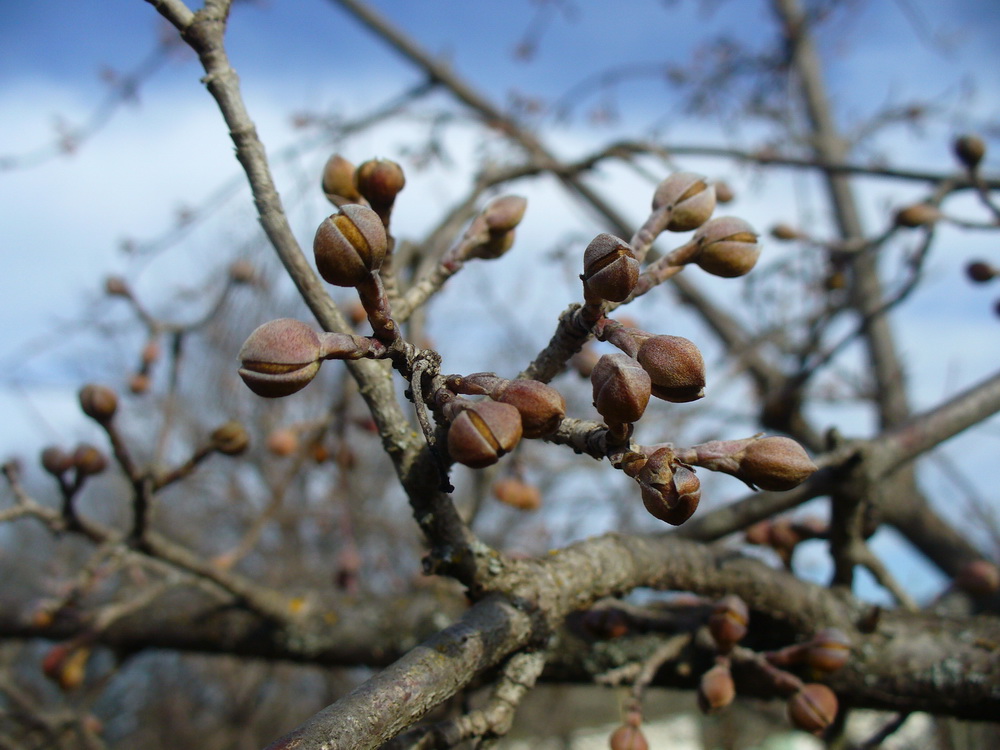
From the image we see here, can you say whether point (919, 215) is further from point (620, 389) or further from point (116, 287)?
point (116, 287)

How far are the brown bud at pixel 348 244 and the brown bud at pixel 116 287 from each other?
94.5 inches

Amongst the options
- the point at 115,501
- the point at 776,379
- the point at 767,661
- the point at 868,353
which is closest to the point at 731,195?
the point at 767,661

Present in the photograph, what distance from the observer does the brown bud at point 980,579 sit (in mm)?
2053

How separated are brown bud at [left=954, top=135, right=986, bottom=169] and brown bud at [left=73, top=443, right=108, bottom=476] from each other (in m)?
2.87

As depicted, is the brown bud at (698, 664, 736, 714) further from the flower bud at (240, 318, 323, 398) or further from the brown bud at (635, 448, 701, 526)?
the flower bud at (240, 318, 323, 398)

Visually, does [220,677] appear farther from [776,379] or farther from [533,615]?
[533,615]

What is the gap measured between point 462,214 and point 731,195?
131cm

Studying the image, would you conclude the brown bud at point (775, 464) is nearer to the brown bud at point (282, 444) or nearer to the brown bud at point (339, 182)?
the brown bud at point (339, 182)

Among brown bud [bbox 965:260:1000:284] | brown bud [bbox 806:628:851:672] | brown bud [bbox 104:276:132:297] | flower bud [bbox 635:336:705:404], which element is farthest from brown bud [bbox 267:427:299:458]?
brown bud [bbox 965:260:1000:284]

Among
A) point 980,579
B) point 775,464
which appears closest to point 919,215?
point 980,579

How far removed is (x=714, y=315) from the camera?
14.3 feet

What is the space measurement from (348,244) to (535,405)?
285 mm

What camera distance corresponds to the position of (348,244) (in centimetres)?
82

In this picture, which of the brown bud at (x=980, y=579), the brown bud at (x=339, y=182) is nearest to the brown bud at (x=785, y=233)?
the brown bud at (x=980, y=579)
